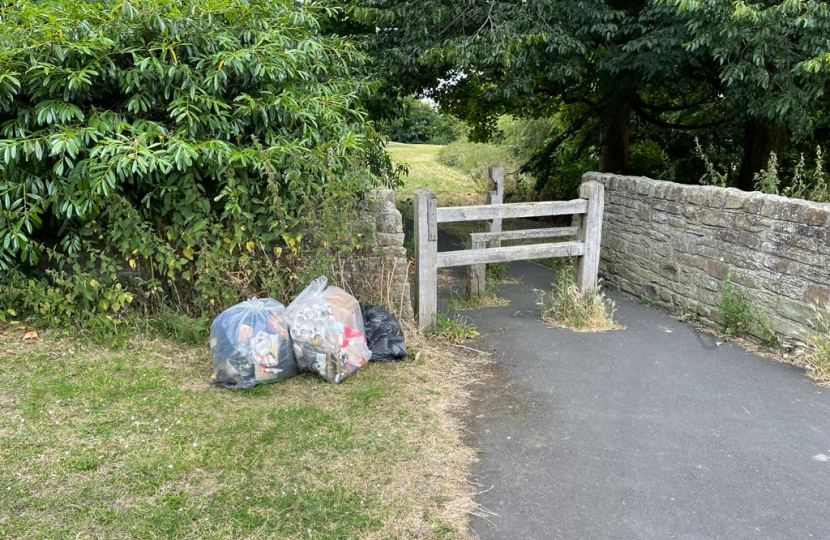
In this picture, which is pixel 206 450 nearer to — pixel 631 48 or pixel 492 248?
pixel 492 248

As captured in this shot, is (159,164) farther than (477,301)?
No

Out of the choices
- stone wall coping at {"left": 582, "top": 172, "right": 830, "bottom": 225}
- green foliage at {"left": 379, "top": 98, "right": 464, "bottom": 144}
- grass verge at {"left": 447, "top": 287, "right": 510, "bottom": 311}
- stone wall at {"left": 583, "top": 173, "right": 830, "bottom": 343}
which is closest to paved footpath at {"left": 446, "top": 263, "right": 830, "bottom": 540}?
stone wall at {"left": 583, "top": 173, "right": 830, "bottom": 343}

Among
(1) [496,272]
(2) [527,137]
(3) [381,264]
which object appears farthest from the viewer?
(2) [527,137]

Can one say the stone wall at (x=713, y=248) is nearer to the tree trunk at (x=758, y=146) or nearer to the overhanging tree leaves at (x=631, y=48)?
the overhanging tree leaves at (x=631, y=48)

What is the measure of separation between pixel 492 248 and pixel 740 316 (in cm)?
247

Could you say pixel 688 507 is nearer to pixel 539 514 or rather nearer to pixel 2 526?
pixel 539 514

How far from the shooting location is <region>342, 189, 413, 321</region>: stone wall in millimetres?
5523

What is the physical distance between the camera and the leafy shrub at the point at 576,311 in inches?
247

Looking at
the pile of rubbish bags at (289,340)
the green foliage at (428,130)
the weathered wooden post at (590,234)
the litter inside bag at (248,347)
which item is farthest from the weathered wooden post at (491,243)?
the green foliage at (428,130)

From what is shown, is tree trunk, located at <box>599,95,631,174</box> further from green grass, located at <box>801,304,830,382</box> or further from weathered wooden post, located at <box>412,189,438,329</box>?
weathered wooden post, located at <box>412,189,438,329</box>

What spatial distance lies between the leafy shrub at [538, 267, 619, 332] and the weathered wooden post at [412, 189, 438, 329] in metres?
1.43

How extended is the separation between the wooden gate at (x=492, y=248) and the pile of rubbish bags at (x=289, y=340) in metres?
1.18

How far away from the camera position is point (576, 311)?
20.8 feet

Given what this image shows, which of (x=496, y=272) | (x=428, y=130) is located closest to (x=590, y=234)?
(x=496, y=272)
